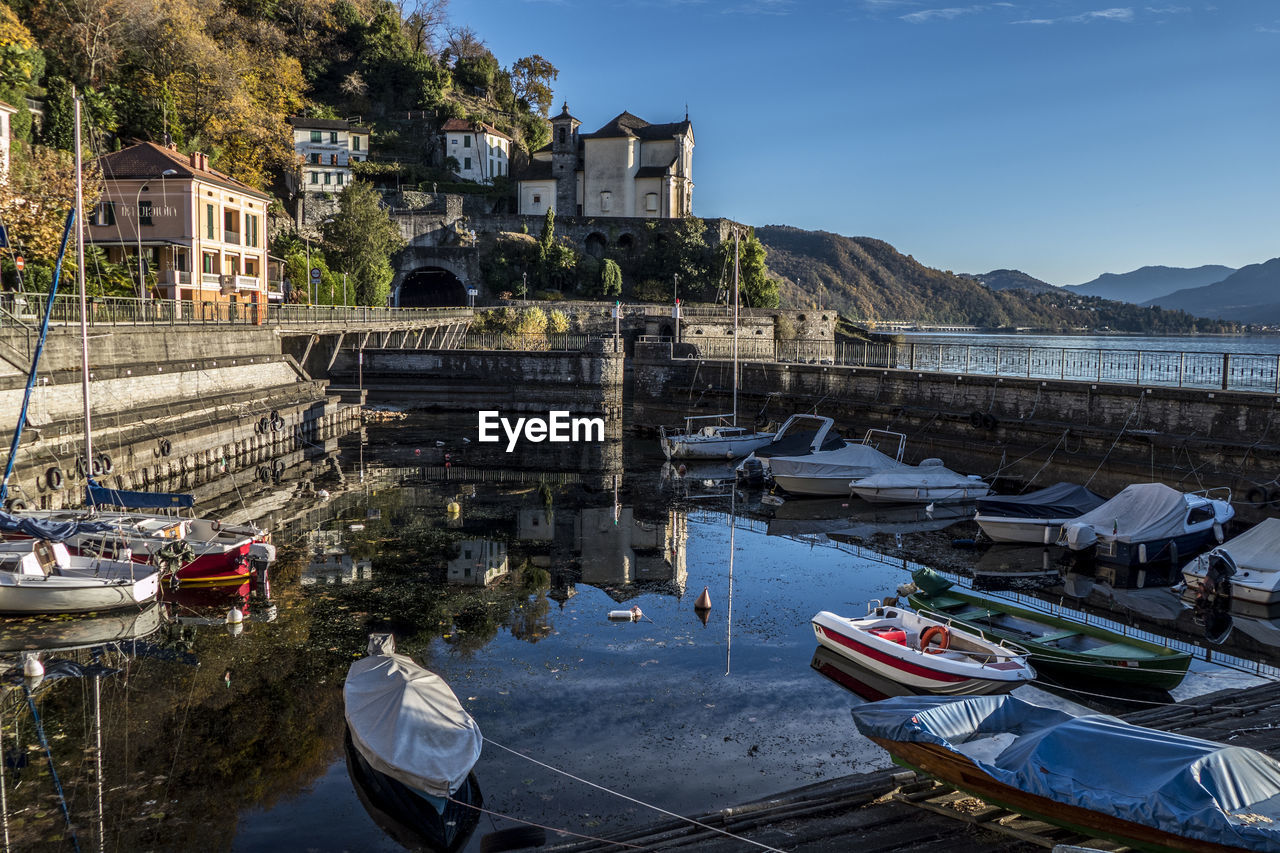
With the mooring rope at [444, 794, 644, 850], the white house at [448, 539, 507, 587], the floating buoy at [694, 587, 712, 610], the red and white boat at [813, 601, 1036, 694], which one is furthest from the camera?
the white house at [448, 539, 507, 587]

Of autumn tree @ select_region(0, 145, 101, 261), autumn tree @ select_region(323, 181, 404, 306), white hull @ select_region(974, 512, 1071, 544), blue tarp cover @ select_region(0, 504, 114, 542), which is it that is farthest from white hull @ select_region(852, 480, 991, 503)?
autumn tree @ select_region(323, 181, 404, 306)

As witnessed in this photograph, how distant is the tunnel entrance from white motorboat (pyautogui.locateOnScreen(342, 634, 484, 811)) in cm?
6647

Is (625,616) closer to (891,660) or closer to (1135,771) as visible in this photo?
(891,660)

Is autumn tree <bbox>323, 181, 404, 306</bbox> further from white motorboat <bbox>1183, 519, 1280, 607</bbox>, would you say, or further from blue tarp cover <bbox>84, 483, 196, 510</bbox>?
white motorboat <bbox>1183, 519, 1280, 607</bbox>

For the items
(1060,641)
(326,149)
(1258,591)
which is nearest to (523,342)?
(326,149)

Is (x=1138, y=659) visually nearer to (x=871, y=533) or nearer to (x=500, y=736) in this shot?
(x=500, y=736)

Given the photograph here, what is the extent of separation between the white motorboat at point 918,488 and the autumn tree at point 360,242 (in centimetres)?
4402

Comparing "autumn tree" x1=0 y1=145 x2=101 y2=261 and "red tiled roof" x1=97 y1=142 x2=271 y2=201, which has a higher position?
"red tiled roof" x1=97 y1=142 x2=271 y2=201

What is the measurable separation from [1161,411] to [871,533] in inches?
391

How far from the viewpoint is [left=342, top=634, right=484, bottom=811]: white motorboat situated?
378 inches

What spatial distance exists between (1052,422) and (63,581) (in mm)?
26745

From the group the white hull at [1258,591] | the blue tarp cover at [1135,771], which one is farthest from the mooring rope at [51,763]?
the white hull at [1258,591]

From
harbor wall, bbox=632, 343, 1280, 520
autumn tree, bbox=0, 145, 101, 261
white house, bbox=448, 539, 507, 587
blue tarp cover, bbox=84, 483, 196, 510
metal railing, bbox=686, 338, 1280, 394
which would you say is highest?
autumn tree, bbox=0, 145, 101, 261

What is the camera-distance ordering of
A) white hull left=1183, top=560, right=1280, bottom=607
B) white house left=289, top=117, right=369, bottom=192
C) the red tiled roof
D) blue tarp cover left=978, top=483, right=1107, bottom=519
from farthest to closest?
white house left=289, top=117, right=369, bottom=192, the red tiled roof, blue tarp cover left=978, top=483, right=1107, bottom=519, white hull left=1183, top=560, right=1280, bottom=607
